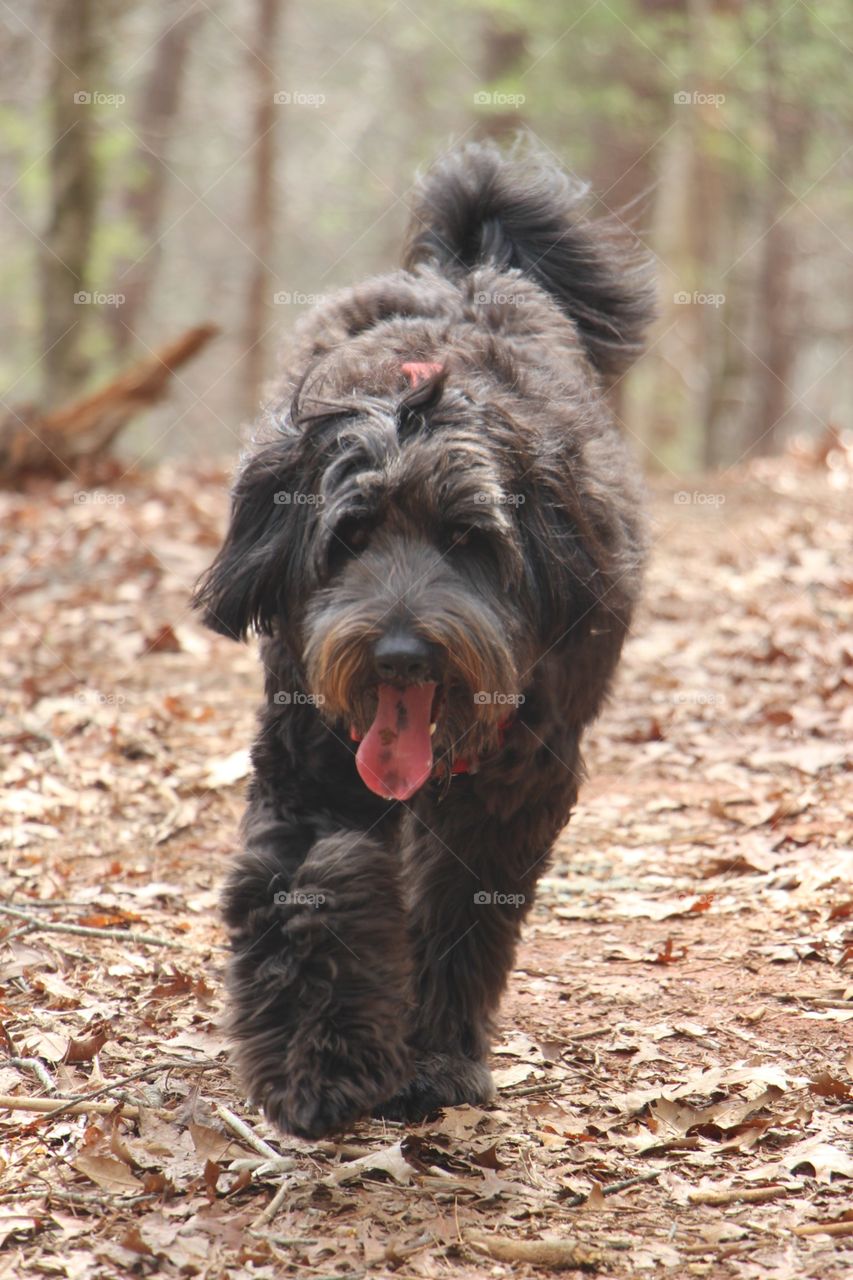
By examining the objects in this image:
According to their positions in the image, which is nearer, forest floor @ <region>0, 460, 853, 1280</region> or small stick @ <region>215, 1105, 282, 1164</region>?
forest floor @ <region>0, 460, 853, 1280</region>

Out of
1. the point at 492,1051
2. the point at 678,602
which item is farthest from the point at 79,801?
the point at 678,602

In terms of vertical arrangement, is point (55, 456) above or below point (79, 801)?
above

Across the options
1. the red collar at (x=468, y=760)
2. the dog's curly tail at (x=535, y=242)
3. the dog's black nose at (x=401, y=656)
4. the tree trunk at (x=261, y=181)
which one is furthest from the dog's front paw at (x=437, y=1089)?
the tree trunk at (x=261, y=181)

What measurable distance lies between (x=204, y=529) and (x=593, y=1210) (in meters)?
6.83

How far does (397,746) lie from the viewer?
3.37 meters

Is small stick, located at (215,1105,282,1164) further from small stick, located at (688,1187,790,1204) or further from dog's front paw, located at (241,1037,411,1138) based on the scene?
small stick, located at (688,1187,790,1204)

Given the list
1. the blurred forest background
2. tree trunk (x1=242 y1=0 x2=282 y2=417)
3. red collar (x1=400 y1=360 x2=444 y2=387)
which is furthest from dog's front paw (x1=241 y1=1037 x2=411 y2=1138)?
tree trunk (x1=242 y1=0 x2=282 y2=417)

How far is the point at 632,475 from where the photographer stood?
4.69 m

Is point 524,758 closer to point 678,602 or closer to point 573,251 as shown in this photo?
point 573,251

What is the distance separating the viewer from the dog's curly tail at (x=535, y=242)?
16.8ft

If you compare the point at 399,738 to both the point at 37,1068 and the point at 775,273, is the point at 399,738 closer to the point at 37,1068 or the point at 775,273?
the point at 37,1068

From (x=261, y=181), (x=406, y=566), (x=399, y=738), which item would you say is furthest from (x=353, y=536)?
(x=261, y=181)

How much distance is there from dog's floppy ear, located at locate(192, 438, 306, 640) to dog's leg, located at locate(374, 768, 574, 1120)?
28.1 inches

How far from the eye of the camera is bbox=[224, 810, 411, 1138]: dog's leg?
3057 millimetres
